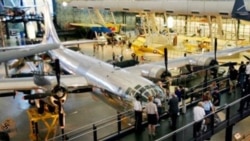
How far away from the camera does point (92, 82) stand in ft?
48.8

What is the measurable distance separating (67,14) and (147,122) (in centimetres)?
3875

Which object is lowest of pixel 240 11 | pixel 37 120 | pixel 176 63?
pixel 37 120

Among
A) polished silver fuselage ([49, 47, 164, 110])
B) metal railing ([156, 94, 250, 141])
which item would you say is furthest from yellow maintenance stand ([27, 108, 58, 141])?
metal railing ([156, 94, 250, 141])

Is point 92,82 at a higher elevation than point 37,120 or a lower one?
higher

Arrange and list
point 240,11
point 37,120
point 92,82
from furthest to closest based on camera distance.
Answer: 1. point 240,11
2. point 92,82
3. point 37,120

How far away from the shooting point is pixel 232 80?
45.7ft

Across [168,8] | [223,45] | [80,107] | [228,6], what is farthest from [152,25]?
[80,107]

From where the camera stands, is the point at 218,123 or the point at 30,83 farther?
the point at 30,83

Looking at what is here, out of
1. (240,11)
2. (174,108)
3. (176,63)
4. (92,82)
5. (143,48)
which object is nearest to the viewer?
(174,108)

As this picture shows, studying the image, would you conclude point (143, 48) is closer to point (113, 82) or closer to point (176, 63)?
point (176, 63)

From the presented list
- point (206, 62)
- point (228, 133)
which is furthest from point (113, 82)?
point (206, 62)

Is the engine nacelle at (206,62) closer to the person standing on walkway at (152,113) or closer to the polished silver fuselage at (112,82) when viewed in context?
the polished silver fuselage at (112,82)

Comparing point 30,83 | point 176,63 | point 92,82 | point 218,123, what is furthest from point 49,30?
point 218,123

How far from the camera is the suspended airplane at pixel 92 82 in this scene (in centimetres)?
1215
